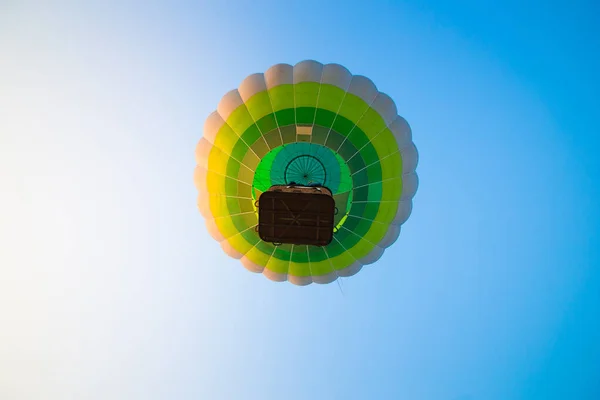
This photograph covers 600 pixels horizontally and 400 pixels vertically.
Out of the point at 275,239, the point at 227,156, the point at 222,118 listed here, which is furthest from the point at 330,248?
the point at 222,118

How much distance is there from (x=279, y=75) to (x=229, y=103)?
121cm

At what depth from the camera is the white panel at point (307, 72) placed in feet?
25.7

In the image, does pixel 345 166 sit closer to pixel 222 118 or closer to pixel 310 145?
pixel 310 145

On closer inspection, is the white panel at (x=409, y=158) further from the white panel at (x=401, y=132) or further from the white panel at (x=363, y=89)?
the white panel at (x=363, y=89)

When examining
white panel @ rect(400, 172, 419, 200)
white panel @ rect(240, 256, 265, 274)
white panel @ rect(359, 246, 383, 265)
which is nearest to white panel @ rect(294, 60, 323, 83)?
white panel @ rect(400, 172, 419, 200)

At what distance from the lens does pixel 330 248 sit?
8.39 metres

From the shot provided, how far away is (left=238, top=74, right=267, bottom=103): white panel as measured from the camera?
7980mm

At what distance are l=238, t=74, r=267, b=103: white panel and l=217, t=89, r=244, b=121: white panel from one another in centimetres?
15

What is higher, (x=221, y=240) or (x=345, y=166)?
(x=345, y=166)

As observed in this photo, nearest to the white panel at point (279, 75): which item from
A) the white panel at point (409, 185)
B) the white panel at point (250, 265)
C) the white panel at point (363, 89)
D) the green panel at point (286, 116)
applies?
the green panel at point (286, 116)

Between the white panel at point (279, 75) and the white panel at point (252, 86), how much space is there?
17cm

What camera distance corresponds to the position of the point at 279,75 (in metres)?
7.85

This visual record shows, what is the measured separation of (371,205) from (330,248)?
128cm

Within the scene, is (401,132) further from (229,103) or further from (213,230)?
(213,230)
